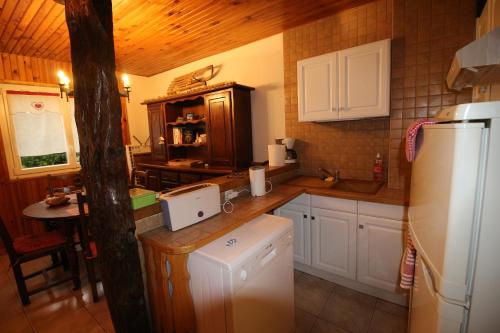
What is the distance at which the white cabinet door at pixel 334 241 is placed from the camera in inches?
78.2

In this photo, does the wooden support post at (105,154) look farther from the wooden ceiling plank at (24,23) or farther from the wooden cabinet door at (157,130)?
the wooden cabinet door at (157,130)

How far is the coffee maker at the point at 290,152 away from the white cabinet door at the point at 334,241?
2.34ft

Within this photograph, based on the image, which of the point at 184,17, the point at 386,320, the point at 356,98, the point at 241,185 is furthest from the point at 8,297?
the point at 356,98

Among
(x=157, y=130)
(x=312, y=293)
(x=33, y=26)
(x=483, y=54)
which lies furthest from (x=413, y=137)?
(x=157, y=130)

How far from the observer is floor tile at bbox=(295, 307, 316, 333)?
1688 mm

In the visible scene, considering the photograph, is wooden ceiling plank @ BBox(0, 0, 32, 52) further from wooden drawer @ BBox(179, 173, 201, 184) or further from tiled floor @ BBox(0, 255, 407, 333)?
tiled floor @ BBox(0, 255, 407, 333)

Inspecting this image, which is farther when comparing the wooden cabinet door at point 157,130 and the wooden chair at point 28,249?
the wooden cabinet door at point 157,130

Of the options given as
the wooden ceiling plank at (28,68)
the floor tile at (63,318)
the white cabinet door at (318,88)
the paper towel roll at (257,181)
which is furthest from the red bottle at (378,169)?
the wooden ceiling plank at (28,68)

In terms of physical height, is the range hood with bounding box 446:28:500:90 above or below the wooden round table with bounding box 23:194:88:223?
above

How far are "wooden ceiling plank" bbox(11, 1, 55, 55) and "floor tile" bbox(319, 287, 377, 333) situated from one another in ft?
11.3

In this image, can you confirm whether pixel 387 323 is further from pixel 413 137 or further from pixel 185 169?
pixel 185 169

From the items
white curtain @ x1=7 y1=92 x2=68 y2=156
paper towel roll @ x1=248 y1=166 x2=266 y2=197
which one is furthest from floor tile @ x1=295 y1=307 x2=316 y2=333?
white curtain @ x1=7 y1=92 x2=68 y2=156

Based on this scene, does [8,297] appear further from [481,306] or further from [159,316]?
[481,306]

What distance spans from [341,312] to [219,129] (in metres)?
2.34
